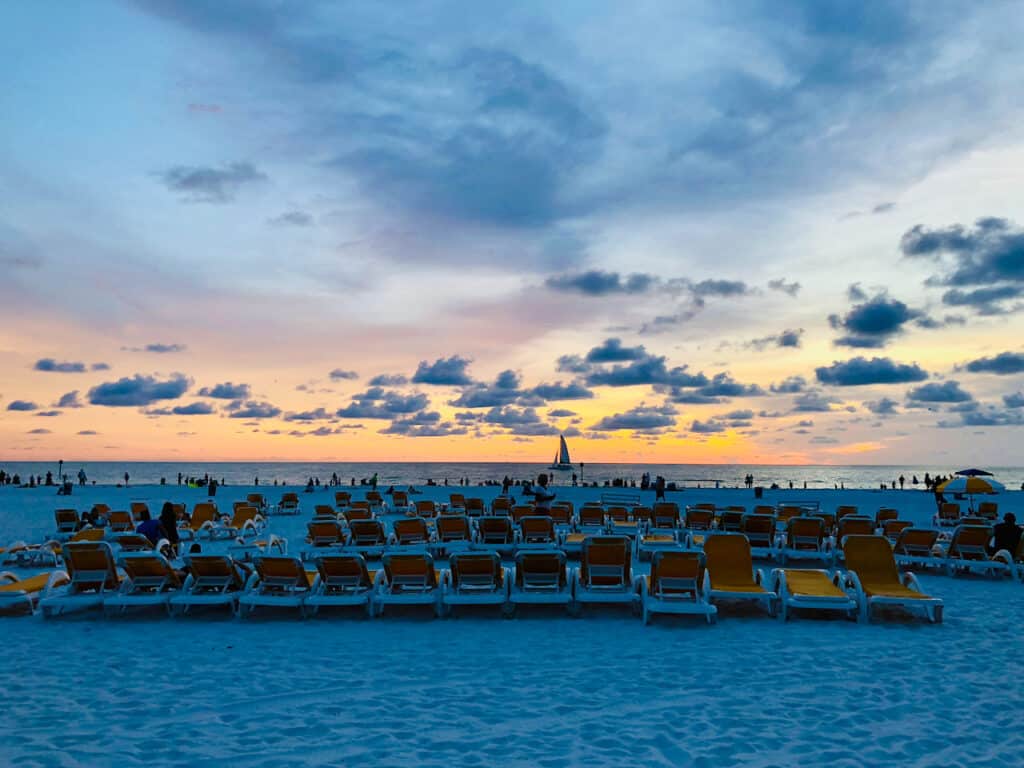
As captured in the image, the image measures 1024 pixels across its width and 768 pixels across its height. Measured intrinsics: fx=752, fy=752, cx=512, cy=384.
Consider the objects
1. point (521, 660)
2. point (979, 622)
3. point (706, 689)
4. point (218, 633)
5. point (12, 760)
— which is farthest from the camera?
point (979, 622)

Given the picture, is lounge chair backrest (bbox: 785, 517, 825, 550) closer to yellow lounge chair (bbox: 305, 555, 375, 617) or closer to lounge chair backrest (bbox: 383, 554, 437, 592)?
lounge chair backrest (bbox: 383, 554, 437, 592)

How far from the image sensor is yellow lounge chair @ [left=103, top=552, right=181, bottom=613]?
28.2 feet

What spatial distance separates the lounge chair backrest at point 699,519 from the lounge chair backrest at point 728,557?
6425 millimetres

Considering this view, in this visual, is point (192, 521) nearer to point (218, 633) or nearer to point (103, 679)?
point (218, 633)

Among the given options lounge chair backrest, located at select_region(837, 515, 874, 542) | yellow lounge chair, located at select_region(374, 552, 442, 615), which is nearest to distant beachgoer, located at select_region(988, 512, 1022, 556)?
lounge chair backrest, located at select_region(837, 515, 874, 542)

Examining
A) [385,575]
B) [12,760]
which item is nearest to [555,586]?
[385,575]

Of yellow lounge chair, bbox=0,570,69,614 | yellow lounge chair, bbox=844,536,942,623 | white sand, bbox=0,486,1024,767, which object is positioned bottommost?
white sand, bbox=0,486,1024,767

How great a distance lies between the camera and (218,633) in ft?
26.4

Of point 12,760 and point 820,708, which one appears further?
point 820,708

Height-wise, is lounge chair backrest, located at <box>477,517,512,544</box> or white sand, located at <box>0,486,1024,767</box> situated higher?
lounge chair backrest, located at <box>477,517,512,544</box>

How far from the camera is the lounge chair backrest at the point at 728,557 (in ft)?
30.6

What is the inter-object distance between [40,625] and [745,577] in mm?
8208

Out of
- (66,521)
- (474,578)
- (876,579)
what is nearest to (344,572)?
(474,578)

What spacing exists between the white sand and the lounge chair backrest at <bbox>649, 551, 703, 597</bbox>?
1.27 feet
